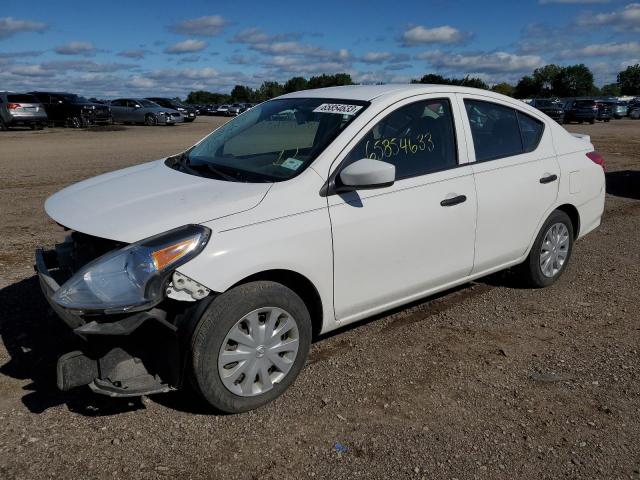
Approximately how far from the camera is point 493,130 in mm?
4551

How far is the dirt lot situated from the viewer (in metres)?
2.89

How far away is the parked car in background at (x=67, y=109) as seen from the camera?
2959 centimetres

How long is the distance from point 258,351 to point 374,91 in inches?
82.2

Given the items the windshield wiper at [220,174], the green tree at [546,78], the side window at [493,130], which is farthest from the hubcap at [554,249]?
the green tree at [546,78]

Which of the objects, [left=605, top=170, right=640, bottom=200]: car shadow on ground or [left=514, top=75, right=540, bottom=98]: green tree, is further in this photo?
[left=514, top=75, right=540, bottom=98]: green tree

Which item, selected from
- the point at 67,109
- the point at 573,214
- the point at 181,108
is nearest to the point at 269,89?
the point at 181,108

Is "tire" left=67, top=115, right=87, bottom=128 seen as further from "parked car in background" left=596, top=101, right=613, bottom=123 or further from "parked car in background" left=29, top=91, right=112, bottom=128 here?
"parked car in background" left=596, top=101, right=613, bottom=123

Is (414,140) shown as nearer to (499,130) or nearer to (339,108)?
(339,108)

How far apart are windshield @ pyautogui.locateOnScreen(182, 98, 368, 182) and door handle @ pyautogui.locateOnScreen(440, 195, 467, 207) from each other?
33.7 inches

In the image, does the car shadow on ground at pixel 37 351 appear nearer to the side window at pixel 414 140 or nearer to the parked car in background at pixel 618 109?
the side window at pixel 414 140

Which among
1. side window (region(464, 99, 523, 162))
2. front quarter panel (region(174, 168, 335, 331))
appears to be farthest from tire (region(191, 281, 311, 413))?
side window (region(464, 99, 523, 162))

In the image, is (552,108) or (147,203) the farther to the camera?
(552,108)

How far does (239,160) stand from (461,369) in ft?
6.75

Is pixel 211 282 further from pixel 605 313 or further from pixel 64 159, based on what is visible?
pixel 64 159
